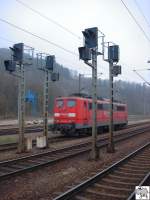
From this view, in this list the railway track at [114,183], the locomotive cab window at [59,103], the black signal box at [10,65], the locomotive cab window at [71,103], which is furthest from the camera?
the locomotive cab window at [59,103]

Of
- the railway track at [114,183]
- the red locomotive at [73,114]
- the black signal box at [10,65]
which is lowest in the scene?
the railway track at [114,183]

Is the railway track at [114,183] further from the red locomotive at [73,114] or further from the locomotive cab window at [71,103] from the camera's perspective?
the locomotive cab window at [71,103]

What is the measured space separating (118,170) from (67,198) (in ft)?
14.3

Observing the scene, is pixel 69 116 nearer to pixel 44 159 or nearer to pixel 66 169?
pixel 44 159

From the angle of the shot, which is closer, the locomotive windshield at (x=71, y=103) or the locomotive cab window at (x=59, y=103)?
the locomotive windshield at (x=71, y=103)

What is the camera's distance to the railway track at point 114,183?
28.2ft

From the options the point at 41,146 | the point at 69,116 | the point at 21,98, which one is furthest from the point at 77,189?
the point at 69,116

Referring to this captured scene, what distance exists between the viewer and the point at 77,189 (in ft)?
29.3

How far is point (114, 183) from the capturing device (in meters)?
10.1

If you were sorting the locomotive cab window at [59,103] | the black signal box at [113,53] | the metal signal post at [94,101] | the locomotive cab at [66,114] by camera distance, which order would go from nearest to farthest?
the metal signal post at [94,101] → the black signal box at [113,53] → the locomotive cab at [66,114] → the locomotive cab window at [59,103]

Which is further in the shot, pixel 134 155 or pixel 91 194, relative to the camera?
pixel 134 155

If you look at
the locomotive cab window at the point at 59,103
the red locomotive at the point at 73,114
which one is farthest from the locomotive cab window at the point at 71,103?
the locomotive cab window at the point at 59,103

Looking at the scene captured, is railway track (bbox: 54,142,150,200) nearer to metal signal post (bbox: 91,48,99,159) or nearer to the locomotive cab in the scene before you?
metal signal post (bbox: 91,48,99,159)

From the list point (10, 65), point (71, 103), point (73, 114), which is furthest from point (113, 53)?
point (71, 103)
